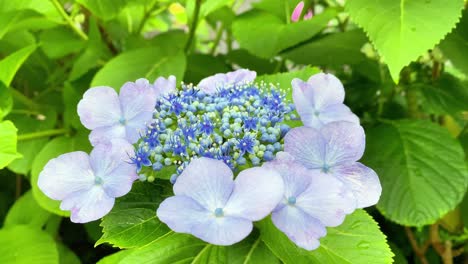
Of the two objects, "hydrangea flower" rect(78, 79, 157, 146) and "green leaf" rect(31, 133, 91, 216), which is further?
"green leaf" rect(31, 133, 91, 216)

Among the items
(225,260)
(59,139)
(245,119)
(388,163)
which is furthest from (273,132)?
(59,139)

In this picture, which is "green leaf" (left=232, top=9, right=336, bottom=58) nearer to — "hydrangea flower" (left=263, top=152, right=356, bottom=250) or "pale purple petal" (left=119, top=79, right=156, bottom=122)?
"pale purple petal" (left=119, top=79, right=156, bottom=122)

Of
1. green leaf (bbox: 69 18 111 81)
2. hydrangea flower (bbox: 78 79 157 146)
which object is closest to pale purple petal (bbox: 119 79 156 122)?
hydrangea flower (bbox: 78 79 157 146)

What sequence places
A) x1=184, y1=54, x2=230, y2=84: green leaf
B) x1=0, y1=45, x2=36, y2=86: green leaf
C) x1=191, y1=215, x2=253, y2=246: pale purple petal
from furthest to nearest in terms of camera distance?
x1=184, y1=54, x2=230, y2=84: green leaf, x1=0, y1=45, x2=36, y2=86: green leaf, x1=191, y1=215, x2=253, y2=246: pale purple petal

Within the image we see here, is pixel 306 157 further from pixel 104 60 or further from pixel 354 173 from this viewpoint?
pixel 104 60

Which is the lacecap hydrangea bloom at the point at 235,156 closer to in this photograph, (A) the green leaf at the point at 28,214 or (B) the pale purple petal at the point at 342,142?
(B) the pale purple petal at the point at 342,142

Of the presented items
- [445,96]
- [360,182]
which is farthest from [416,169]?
[360,182]
